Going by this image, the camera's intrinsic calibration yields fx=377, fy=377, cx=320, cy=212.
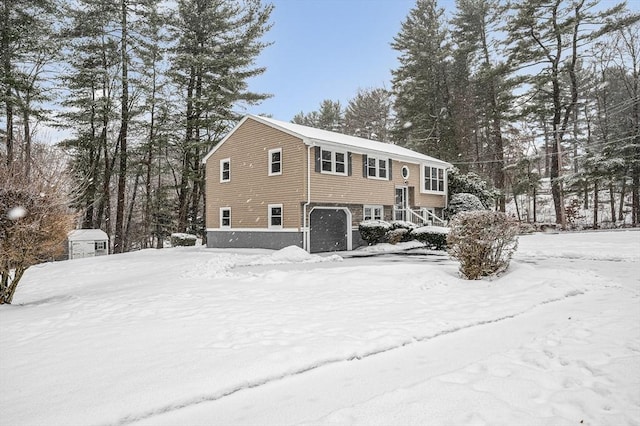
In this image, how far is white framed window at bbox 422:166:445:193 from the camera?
25.2 m

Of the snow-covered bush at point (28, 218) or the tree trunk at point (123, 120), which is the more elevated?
the tree trunk at point (123, 120)

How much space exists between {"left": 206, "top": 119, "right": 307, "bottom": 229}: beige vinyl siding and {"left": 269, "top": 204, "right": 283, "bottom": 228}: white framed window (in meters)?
0.22

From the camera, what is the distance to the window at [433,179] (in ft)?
82.8

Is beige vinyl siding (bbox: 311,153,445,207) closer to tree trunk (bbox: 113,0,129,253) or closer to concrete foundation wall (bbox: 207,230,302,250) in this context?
concrete foundation wall (bbox: 207,230,302,250)

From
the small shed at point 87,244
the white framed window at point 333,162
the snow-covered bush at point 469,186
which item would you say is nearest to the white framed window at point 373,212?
the white framed window at point 333,162

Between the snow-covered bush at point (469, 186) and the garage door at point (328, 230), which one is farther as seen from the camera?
the snow-covered bush at point (469, 186)

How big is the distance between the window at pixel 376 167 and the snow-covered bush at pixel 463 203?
6.53 meters

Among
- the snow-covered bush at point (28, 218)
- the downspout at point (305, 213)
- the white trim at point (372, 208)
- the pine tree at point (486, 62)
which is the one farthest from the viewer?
the pine tree at point (486, 62)

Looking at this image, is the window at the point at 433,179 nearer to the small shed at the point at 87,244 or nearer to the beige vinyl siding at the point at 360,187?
the beige vinyl siding at the point at 360,187

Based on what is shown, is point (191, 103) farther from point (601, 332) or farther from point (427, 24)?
point (601, 332)

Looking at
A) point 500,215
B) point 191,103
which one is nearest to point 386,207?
point 500,215

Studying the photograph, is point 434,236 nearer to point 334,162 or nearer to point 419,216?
point 419,216

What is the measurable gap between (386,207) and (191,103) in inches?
635

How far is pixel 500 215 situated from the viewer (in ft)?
29.0
